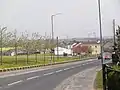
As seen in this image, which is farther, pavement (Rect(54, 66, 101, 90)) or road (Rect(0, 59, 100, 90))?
pavement (Rect(54, 66, 101, 90))

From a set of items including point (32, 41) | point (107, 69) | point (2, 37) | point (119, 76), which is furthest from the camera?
point (32, 41)

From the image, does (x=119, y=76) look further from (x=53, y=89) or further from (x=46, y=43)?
(x=46, y=43)

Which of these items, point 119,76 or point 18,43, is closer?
point 119,76

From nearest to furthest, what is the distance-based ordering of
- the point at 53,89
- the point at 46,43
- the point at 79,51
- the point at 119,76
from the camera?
the point at 119,76
the point at 53,89
the point at 46,43
the point at 79,51

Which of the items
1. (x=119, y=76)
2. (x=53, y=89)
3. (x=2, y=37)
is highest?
(x=2, y=37)

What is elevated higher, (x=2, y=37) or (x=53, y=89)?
(x=2, y=37)

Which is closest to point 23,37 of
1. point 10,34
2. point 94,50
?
point 10,34

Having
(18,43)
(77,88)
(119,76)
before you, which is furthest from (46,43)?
(119,76)

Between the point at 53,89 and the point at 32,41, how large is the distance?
184 ft

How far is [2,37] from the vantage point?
63.8 meters

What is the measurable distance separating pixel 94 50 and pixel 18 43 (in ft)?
382

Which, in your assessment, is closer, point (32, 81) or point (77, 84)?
point (77, 84)

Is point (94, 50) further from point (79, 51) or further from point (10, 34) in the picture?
point (10, 34)

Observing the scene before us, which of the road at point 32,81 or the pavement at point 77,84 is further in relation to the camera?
the pavement at point 77,84
